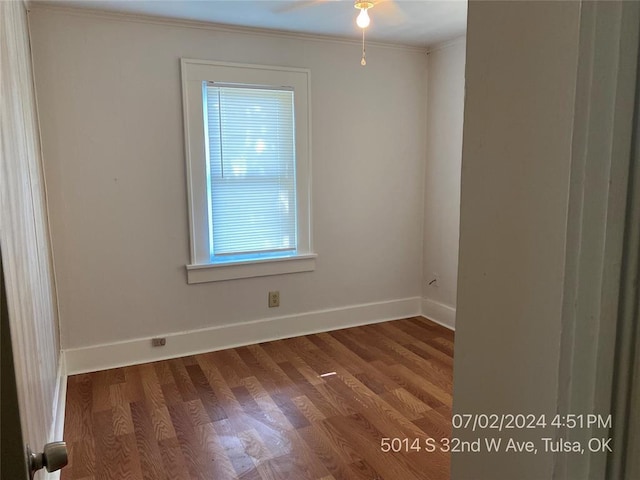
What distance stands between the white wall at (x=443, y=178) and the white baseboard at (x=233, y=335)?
1.04ft

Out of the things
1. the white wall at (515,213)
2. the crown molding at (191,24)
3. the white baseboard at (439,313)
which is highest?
the crown molding at (191,24)

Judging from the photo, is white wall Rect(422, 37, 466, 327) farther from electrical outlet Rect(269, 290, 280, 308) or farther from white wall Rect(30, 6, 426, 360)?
electrical outlet Rect(269, 290, 280, 308)

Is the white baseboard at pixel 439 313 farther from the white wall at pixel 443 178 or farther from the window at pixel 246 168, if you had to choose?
the window at pixel 246 168

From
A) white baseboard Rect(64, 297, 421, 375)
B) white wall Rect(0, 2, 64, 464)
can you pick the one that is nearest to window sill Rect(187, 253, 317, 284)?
white baseboard Rect(64, 297, 421, 375)

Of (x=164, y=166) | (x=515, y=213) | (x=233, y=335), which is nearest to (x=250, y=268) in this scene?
(x=233, y=335)

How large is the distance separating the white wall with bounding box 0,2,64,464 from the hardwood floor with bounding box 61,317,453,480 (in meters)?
0.29

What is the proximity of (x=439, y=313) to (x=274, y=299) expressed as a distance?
4.69 ft

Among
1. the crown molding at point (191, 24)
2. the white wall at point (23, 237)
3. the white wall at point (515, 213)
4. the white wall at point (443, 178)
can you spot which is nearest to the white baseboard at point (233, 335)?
the white wall at point (443, 178)

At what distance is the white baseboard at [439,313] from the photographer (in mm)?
3727

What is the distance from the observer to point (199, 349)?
3256 mm

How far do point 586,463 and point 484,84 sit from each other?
0.50 meters

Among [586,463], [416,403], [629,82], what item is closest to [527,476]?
[586,463]

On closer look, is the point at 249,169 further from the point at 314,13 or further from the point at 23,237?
the point at 23,237

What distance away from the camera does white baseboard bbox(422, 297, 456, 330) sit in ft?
12.2
